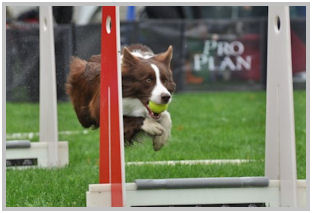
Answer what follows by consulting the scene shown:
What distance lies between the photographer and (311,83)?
2996 mm

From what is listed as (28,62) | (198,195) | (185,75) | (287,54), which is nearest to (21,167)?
(28,62)

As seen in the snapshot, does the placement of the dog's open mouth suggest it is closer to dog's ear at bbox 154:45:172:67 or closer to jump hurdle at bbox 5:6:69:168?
dog's ear at bbox 154:45:172:67

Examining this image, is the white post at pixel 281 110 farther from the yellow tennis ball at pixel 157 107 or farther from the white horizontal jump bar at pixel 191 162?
the white horizontal jump bar at pixel 191 162

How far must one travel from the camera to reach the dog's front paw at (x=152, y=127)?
3.17 metres

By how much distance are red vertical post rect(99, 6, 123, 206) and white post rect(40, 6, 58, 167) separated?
122cm

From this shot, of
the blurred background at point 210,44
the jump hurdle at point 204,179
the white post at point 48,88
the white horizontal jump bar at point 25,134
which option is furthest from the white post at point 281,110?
the blurred background at point 210,44

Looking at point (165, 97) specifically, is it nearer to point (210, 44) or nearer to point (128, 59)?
point (128, 59)

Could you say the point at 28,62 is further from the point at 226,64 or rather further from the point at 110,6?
the point at 226,64

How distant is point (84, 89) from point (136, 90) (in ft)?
1.27

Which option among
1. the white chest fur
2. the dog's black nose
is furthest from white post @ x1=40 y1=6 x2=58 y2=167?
the dog's black nose

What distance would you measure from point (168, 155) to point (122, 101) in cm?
100

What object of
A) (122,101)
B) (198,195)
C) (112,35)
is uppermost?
(112,35)

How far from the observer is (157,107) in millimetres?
3113

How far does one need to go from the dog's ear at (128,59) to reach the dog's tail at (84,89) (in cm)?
22
